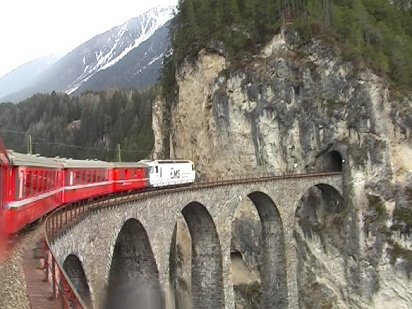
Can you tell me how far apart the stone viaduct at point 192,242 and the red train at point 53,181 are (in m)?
1.48

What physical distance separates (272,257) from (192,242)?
7849mm

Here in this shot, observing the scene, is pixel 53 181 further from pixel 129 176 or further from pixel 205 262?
pixel 205 262

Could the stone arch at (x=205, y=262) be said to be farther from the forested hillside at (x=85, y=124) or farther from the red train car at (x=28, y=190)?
the forested hillside at (x=85, y=124)

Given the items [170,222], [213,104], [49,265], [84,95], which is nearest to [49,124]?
[84,95]

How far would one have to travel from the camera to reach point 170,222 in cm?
2484

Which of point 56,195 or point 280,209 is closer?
point 56,195

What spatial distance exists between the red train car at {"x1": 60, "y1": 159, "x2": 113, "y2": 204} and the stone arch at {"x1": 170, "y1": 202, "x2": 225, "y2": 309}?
6224mm

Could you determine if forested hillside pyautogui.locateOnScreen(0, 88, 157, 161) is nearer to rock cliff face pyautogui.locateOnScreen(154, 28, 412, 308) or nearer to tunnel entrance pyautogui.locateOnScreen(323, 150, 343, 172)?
rock cliff face pyautogui.locateOnScreen(154, 28, 412, 308)

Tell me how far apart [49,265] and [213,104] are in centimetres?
3826

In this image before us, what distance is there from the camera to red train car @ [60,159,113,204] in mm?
20391

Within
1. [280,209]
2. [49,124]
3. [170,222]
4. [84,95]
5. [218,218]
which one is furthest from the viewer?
[84,95]

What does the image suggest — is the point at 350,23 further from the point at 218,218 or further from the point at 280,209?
the point at 218,218

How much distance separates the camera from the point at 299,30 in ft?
149

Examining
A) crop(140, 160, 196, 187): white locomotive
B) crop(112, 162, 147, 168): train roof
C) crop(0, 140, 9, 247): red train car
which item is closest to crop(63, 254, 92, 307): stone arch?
crop(0, 140, 9, 247): red train car
